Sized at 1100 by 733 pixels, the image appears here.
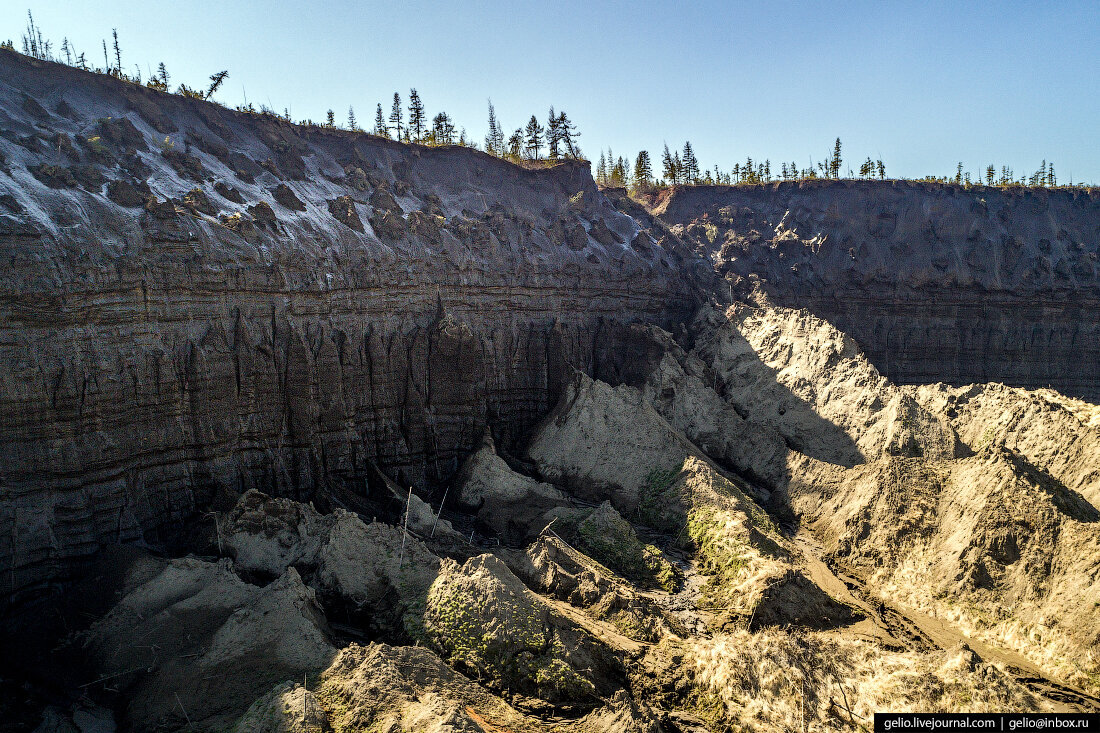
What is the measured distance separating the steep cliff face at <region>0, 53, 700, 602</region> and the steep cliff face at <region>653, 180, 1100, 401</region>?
14276mm

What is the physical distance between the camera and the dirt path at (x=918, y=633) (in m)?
13.4

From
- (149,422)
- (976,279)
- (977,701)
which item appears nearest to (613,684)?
(977,701)

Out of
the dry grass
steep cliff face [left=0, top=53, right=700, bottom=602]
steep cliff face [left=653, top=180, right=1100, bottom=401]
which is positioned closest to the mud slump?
the dry grass

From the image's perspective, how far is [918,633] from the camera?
1612 cm

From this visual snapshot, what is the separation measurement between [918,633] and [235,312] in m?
21.3

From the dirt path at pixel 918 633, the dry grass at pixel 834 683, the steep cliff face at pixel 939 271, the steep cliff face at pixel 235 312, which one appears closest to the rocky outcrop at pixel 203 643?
the steep cliff face at pixel 235 312

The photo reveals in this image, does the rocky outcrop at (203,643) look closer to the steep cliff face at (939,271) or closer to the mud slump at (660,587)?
the mud slump at (660,587)

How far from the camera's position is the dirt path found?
1343cm

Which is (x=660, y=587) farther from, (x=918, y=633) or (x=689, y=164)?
(x=689, y=164)

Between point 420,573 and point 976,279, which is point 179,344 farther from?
point 976,279

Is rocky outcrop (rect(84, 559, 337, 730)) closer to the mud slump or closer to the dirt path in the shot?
the mud slump

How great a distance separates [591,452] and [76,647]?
15953 mm

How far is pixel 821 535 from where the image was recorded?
21.0m

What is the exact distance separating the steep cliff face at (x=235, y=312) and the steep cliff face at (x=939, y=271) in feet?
46.8
